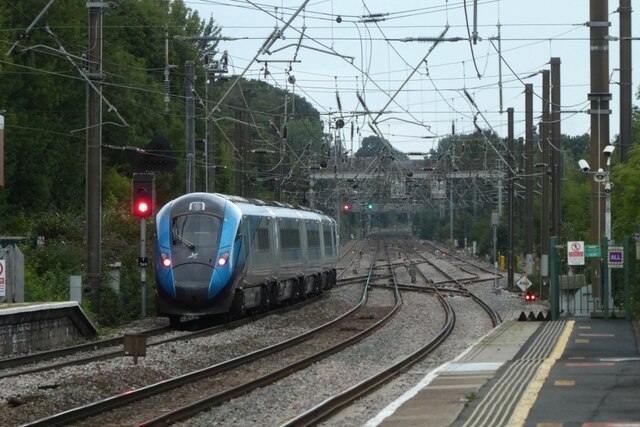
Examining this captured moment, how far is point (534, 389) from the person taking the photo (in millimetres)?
14906

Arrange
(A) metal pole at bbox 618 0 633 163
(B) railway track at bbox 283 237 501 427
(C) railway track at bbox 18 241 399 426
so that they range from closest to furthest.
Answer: (B) railway track at bbox 283 237 501 427, (C) railway track at bbox 18 241 399 426, (A) metal pole at bbox 618 0 633 163

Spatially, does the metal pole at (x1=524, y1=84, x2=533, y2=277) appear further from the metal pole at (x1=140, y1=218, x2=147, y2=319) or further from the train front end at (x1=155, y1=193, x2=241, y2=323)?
the train front end at (x1=155, y1=193, x2=241, y2=323)

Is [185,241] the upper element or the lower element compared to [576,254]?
upper

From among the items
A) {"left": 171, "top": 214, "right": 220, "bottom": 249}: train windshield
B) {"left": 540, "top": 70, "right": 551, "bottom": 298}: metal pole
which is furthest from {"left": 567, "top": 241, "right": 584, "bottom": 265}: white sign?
{"left": 540, "top": 70, "right": 551, "bottom": 298}: metal pole

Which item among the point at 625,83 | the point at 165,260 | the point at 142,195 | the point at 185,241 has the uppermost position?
the point at 625,83

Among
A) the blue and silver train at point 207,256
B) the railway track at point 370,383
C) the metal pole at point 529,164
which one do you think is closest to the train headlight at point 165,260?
the blue and silver train at point 207,256

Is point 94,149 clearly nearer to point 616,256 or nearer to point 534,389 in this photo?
point 616,256

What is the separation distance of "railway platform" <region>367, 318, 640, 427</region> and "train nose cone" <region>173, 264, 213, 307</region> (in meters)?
8.28

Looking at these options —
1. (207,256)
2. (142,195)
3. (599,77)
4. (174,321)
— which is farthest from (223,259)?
(599,77)

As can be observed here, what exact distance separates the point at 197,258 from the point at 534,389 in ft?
52.4

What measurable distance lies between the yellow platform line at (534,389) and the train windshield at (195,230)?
10046 millimetres

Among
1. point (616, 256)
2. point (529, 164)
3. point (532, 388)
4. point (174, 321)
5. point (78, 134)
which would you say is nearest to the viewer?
point (532, 388)

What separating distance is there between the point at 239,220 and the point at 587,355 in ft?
40.3

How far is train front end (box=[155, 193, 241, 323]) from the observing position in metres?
29.7
